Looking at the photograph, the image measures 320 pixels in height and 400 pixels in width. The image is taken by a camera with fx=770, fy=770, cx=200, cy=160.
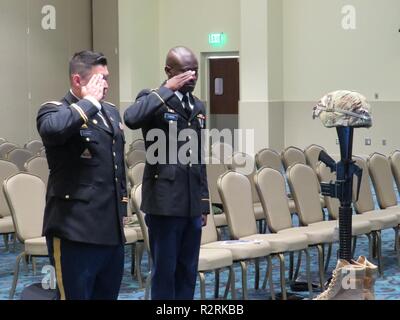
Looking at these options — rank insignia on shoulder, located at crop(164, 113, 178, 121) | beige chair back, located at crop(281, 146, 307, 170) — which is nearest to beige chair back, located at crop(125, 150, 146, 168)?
beige chair back, located at crop(281, 146, 307, 170)

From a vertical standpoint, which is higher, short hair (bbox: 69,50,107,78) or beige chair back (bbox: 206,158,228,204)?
short hair (bbox: 69,50,107,78)

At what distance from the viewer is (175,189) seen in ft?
12.8

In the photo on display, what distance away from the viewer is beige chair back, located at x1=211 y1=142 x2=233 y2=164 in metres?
8.05

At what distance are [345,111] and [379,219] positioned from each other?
3436mm

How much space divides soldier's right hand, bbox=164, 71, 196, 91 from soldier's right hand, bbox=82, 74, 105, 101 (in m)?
0.53

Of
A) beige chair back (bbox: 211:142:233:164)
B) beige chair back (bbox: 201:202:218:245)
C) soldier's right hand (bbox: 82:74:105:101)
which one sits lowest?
beige chair back (bbox: 201:202:218:245)

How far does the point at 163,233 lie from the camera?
12.8 feet

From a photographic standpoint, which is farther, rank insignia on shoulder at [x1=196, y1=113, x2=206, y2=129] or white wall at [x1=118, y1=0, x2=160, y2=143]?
white wall at [x1=118, y1=0, x2=160, y2=143]

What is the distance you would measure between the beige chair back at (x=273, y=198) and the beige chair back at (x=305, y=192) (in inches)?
6.6

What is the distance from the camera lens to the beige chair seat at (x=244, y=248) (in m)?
5.15

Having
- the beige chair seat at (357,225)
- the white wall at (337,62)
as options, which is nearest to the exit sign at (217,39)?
the white wall at (337,62)

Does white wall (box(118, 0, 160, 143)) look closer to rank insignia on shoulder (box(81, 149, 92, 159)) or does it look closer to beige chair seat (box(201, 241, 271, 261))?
beige chair seat (box(201, 241, 271, 261))
